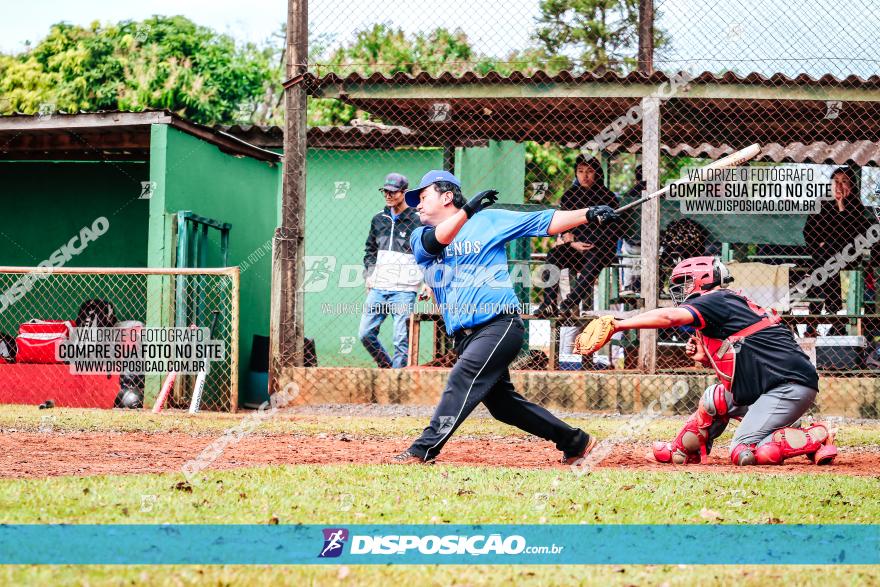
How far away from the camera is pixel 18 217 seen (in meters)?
16.5

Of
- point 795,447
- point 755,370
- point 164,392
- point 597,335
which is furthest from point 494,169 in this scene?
point 597,335

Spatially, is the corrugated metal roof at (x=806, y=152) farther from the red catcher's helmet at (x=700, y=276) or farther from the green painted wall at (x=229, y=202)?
the red catcher's helmet at (x=700, y=276)

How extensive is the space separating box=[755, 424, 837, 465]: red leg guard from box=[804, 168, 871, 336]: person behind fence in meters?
4.86

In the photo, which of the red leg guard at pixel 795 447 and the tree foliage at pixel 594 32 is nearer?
the red leg guard at pixel 795 447

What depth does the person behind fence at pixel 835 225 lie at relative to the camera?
38.9ft

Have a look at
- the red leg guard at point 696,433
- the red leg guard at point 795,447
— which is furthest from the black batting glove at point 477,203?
the red leg guard at point 795,447

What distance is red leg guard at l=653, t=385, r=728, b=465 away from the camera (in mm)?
7430

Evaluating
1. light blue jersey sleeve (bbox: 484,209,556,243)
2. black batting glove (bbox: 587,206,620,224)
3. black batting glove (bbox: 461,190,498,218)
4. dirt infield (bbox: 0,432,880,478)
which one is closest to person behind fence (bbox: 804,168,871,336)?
dirt infield (bbox: 0,432,880,478)

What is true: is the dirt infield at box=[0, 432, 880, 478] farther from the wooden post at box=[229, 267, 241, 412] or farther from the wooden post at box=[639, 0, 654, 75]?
the wooden post at box=[639, 0, 654, 75]

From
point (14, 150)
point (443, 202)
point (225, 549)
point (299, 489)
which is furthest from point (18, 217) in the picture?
point (225, 549)

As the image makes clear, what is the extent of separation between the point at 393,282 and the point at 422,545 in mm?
7586

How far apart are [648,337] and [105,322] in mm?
6411

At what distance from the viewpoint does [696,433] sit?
294 inches

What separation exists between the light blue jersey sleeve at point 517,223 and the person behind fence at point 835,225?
609 centimetres
